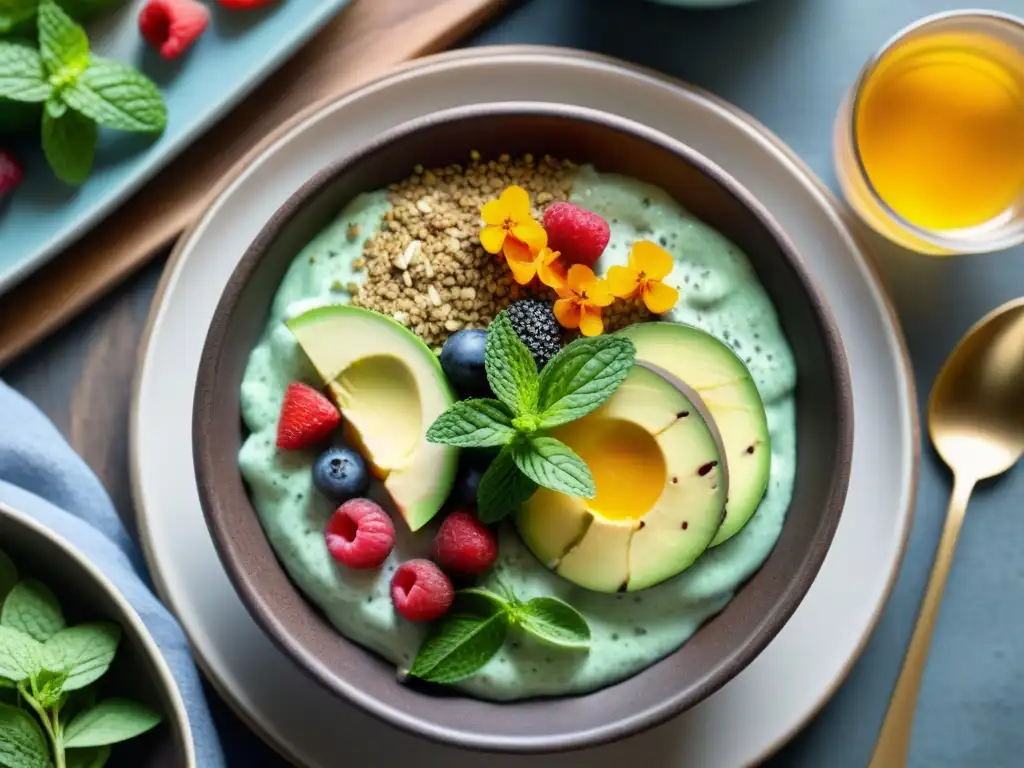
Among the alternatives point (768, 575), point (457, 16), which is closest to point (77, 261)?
point (457, 16)

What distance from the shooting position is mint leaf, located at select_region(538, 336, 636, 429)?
4.90 ft

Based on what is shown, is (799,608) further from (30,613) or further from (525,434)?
(30,613)

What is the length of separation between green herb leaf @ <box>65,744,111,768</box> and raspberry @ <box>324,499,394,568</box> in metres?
0.41

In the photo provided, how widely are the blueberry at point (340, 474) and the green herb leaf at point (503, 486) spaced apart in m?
0.19

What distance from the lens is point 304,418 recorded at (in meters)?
1.58

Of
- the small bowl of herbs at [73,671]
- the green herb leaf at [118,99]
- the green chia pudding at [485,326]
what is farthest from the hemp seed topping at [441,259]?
the small bowl of herbs at [73,671]

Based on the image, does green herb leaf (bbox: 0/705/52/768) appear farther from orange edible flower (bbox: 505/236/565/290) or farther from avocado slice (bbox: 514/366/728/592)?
orange edible flower (bbox: 505/236/565/290)

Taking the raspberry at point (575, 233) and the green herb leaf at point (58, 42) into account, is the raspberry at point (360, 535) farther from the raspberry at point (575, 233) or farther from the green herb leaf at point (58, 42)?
the green herb leaf at point (58, 42)

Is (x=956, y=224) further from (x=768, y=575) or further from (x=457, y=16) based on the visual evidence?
(x=457, y=16)

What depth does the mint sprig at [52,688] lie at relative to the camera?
4.62 feet

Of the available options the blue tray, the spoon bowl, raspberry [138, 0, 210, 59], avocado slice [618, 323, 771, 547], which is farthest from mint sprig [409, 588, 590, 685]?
raspberry [138, 0, 210, 59]

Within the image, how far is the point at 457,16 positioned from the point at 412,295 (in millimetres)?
519

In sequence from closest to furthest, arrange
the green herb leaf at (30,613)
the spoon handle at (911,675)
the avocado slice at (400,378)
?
the green herb leaf at (30,613), the avocado slice at (400,378), the spoon handle at (911,675)

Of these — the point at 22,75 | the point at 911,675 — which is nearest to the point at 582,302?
the point at 911,675
